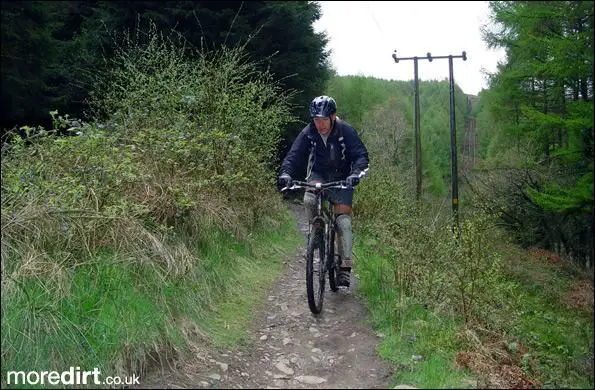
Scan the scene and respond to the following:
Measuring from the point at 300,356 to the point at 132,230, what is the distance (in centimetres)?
190

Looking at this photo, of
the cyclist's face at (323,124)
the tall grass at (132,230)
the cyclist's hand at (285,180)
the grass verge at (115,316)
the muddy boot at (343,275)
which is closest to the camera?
the grass verge at (115,316)

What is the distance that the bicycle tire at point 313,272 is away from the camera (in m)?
4.79

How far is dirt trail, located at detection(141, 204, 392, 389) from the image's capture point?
3.71 metres

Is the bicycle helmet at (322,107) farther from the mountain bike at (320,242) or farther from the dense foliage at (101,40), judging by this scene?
the dense foliage at (101,40)

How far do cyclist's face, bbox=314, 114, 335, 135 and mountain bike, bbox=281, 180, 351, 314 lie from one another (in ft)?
2.03

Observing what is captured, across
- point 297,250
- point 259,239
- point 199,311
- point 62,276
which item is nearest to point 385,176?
point 297,250

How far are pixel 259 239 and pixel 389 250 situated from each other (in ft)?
6.82

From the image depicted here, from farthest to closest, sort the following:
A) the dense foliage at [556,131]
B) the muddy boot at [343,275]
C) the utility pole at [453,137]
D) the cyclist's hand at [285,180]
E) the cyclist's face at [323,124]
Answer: the utility pole at [453,137]
the muddy boot at [343,275]
the cyclist's face at [323,124]
the cyclist's hand at [285,180]
the dense foliage at [556,131]

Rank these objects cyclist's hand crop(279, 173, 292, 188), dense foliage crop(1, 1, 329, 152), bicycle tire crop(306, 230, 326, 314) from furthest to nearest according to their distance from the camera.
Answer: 1. cyclist's hand crop(279, 173, 292, 188)
2. bicycle tire crop(306, 230, 326, 314)
3. dense foliage crop(1, 1, 329, 152)

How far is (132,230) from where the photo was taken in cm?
478

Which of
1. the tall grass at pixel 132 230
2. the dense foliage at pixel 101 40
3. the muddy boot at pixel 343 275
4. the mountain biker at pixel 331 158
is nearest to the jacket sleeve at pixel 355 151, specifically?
the mountain biker at pixel 331 158

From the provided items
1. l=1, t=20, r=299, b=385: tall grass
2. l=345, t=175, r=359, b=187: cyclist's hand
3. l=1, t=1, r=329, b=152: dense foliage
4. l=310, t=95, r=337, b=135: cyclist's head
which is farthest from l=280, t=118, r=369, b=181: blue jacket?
l=1, t=1, r=329, b=152: dense foliage

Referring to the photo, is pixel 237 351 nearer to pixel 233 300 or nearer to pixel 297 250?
pixel 233 300

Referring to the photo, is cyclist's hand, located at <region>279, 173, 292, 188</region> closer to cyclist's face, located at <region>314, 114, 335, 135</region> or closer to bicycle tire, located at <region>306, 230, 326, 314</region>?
bicycle tire, located at <region>306, 230, 326, 314</region>
